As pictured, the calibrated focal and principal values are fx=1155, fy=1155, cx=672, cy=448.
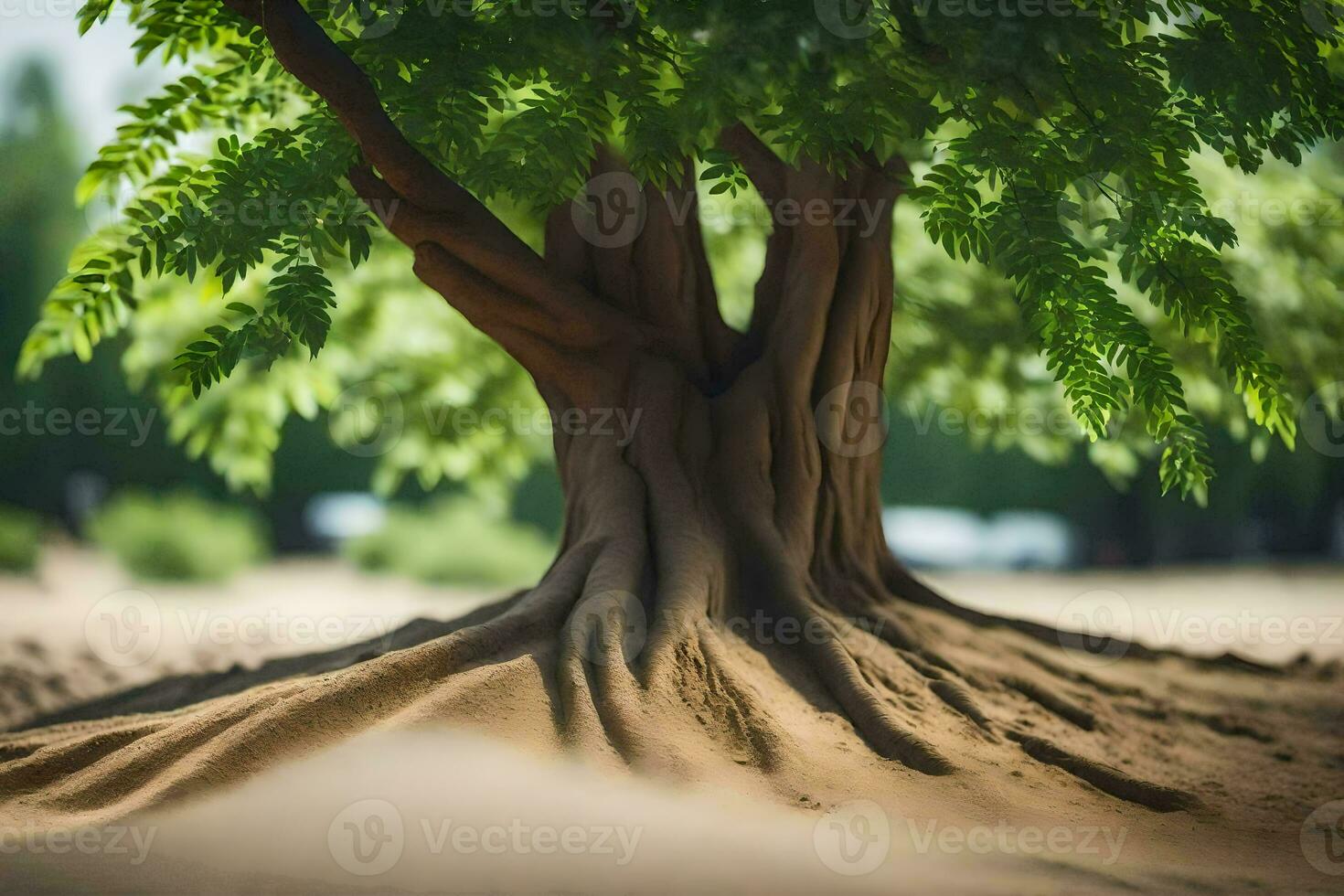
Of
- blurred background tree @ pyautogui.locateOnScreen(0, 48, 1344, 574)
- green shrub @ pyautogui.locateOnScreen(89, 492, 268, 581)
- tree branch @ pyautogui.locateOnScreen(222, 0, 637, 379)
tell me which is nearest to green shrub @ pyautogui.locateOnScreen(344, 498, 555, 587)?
green shrub @ pyautogui.locateOnScreen(89, 492, 268, 581)

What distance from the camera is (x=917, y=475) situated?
16.9 metres

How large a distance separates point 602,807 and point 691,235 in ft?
11.1

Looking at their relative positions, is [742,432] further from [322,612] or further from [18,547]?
[18,547]

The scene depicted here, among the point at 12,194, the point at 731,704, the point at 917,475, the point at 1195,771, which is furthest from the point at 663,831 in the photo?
the point at 12,194

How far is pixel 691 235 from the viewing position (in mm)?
6066

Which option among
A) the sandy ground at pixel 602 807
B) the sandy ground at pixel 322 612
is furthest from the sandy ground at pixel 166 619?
the sandy ground at pixel 602 807

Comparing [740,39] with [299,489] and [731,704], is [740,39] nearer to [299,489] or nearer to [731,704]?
[731,704]

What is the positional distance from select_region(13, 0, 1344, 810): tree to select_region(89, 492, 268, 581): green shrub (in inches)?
413

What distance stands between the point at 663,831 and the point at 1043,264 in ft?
7.90

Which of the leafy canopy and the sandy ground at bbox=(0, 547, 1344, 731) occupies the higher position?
the leafy canopy

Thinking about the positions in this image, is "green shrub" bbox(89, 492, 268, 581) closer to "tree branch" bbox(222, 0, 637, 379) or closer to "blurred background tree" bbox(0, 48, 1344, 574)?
"blurred background tree" bbox(0, 48, 1344, 574)

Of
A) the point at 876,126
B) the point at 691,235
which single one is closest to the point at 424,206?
the point at 691,235

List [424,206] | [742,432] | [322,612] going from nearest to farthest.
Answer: [424,206] → [742,432] → [322,612]

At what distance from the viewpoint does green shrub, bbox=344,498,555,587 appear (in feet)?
52.3
